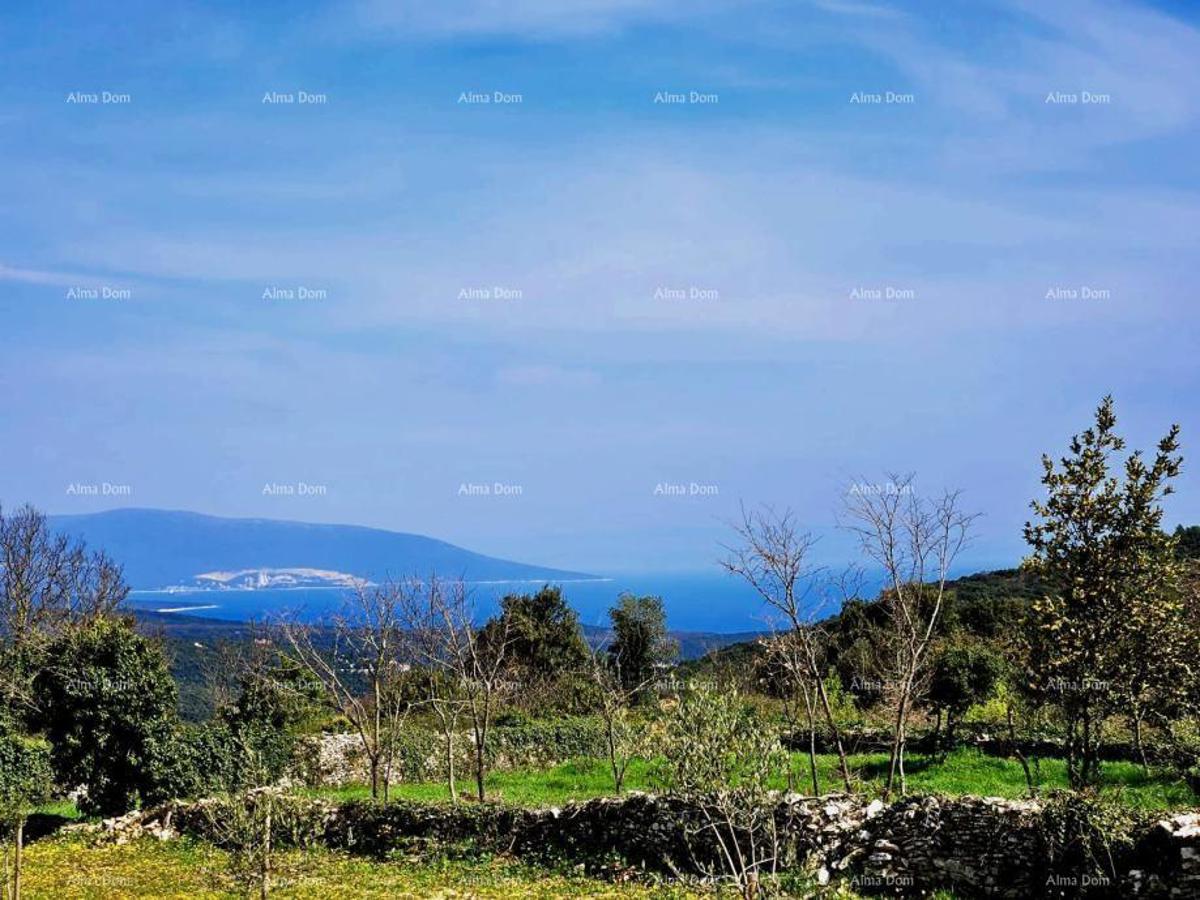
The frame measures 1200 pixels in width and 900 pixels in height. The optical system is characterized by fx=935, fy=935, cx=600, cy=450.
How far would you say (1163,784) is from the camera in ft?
62.6

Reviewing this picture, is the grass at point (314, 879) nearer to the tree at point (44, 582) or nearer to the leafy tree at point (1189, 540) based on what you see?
the tree at point (44, 582)

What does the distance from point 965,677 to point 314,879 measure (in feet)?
57.8

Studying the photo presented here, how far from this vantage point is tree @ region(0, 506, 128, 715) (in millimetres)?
46875

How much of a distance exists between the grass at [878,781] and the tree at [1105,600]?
1826 mm

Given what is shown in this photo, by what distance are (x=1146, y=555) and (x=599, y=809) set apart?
1101 cm

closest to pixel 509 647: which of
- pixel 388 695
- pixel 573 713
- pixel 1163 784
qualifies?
pixel 573 713

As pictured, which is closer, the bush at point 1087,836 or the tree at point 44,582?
the bush at point 1087,836

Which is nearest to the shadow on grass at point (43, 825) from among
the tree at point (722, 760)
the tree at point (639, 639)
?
the tree at point (722, 760)

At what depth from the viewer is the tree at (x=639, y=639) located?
5081 cm

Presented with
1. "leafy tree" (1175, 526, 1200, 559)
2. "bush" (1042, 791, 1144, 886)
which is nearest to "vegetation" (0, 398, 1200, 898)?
"bush" (1042, 791, 1144, 886)

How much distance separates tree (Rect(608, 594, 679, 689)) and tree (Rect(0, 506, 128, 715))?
2608 cm

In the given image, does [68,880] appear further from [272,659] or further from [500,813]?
[272,659]

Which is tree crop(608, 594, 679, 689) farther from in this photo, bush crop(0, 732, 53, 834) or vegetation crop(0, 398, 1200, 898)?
bush crop(0, 732, 53, 834)

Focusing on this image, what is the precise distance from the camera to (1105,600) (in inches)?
614
